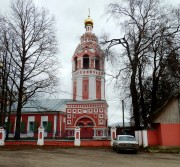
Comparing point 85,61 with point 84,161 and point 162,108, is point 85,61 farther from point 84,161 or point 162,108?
point 84,161

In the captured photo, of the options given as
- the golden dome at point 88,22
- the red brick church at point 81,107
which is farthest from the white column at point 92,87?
the golden dome at point 88,22

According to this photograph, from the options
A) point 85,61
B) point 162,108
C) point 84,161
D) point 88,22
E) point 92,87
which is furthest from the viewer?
point 88,22

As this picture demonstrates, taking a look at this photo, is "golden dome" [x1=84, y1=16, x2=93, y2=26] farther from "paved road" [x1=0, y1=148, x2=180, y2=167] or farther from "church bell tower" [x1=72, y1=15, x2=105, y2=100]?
"paved road" [x1=0, y1=148, x2=180, y2=167]

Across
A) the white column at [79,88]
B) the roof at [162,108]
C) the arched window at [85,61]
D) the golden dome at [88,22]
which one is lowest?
the roof at [162,108]

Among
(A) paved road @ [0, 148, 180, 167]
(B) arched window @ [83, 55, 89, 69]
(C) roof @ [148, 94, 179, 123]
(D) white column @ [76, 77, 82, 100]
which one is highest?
(B) arched window @ [83, 55, 89, 69]

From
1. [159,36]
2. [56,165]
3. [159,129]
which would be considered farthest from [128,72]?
[56,165]

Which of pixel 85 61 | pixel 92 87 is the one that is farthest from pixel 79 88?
pixel 85 61

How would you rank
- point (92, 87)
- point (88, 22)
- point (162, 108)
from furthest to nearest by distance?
point (88, 22) → point (92, 87) → point (162, 108)

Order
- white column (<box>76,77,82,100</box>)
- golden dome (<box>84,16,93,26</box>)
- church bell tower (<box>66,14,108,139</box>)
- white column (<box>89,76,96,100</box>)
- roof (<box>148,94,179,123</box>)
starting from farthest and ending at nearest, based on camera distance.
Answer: golden dome (<box>84,16,93,26</box>)
white column (<box>76,77,82,100</box>)
white column (<box>89,76,96,100</box>)
church bell tower (<box>66,14,108,139</box>)
roof (<box>148,94,179,123</box>)

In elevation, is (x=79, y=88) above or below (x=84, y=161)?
above

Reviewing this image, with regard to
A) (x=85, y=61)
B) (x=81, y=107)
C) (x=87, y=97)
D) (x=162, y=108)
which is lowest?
(x=162, y=108)

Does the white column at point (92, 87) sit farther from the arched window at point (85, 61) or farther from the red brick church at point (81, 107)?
the arched window at point (85, 61)

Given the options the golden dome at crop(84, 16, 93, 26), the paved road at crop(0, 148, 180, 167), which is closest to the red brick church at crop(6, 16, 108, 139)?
the golden dome at crop(84, 16, 93, 26)

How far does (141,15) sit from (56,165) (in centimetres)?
1652
